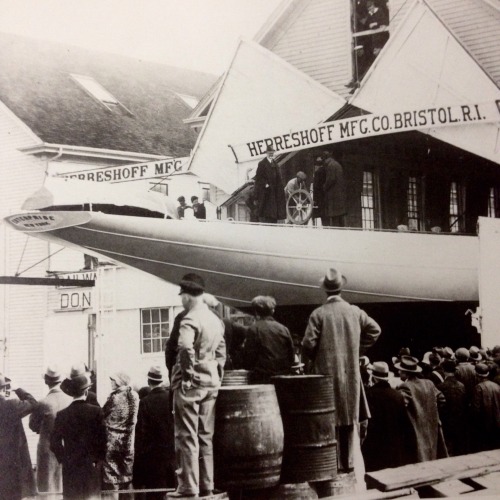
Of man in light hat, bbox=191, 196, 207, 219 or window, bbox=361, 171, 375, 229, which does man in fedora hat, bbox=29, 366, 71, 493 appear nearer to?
man in light hat, bbox=191, 196, 207, 219

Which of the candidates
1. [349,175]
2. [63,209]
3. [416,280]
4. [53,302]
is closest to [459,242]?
[416,280]

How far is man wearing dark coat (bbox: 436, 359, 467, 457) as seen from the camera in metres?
6.92

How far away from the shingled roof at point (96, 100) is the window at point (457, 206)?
2.37 metres

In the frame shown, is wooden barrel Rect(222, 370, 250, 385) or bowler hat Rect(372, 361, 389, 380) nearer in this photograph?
wooden barrel Rect(222, 370, 250, 385)

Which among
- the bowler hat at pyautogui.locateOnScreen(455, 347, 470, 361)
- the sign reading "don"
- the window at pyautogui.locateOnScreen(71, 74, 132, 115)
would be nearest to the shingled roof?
the window at pyautogui.locateOnScreen(71, 74, 132, 115)

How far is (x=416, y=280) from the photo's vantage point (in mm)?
7504

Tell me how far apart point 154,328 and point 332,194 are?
1.95 m

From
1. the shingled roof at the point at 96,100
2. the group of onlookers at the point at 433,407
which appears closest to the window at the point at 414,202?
the group of onlookers at the point at 433,407

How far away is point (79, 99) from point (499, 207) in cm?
476

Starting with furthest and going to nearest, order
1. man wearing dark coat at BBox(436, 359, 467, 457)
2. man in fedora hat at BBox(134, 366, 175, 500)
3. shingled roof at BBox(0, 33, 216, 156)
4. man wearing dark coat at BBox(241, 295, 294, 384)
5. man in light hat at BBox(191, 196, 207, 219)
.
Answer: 1. shingled roof at BBox(0, 33, 216, 156)
2. man in light hat at BBox(191, 196, 207, 219)
3. man wearing dark coat at BBox(436, 359, 467, 457)
4. man in fedora hat at BBox(134, 366, 175, 500)
5. man wearing dark coat at BBox(241, 295, 294, 384)

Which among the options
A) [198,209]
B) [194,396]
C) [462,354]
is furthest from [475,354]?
[194,396]

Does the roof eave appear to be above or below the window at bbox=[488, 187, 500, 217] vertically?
above

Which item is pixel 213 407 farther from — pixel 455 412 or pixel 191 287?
pixel 455 412

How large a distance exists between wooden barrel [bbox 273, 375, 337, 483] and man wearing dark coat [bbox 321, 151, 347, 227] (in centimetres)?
277
